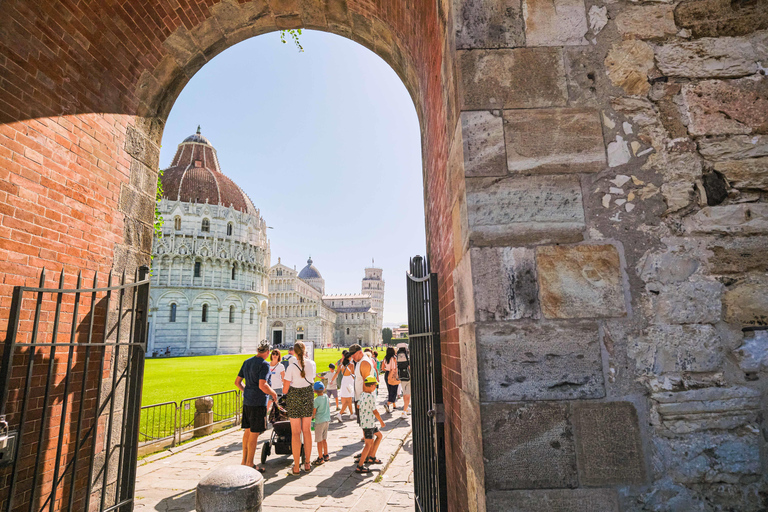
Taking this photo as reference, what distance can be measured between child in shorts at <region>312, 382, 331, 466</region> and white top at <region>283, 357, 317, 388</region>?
1.61ft

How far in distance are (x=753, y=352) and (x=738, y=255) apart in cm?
44

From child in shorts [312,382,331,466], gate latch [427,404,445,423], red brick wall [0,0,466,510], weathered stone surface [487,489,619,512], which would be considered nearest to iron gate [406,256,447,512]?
gate latch [427,404,445,423]

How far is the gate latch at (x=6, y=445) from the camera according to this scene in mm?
2742

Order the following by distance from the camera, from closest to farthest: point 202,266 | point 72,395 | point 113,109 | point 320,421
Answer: point 72,395
point 113,109
point 320,421
point 202,266

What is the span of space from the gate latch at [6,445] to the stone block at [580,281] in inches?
139

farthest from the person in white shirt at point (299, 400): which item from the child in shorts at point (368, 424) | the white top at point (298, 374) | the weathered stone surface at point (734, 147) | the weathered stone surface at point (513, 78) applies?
the weathered stone surface at point (734, 147)

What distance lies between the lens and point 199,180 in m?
53.2

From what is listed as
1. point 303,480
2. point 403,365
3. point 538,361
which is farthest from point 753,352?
point 403,365

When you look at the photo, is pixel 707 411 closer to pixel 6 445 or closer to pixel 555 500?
pixel 555 500

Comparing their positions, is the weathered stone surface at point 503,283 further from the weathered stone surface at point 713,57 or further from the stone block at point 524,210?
the weathered stone surface at point 713,57

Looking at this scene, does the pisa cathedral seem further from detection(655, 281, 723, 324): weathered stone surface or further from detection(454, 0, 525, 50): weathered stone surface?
detection(655, 281, 723, 324): weathered stone surface

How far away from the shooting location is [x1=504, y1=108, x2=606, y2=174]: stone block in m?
1.93

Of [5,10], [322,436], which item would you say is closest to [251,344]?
[322,436]

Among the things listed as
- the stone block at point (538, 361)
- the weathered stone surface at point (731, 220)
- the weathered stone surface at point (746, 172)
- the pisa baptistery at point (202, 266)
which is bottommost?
the stone block at point (538, 361)
